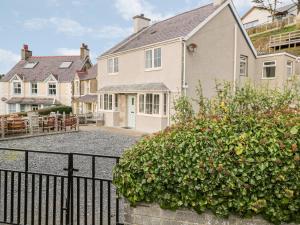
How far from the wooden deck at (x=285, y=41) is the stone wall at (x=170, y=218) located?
37.2 m

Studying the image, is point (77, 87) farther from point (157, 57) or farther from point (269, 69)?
point (269, 69)

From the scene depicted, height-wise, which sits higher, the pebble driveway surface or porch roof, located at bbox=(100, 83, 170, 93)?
porch roof, located at bbox=(100, 83, 170, 93)

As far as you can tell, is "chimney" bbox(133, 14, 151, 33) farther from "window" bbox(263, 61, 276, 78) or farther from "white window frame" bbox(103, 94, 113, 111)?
"window" bbox(263, 61, 276, 78)

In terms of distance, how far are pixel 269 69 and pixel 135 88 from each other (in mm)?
12108

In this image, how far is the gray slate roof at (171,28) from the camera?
1932cm

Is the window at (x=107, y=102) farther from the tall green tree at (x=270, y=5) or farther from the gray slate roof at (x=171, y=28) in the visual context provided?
the tall green tree at (x=270, y=5)

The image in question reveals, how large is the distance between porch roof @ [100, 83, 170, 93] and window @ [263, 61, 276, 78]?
405 inches

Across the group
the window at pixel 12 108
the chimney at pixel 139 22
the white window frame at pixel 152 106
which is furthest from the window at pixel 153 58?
the window at pixel 12 108

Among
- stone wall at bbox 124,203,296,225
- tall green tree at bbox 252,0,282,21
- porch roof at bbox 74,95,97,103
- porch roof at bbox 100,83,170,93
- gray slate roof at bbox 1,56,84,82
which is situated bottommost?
stone wall at bbox 124,203,296,225

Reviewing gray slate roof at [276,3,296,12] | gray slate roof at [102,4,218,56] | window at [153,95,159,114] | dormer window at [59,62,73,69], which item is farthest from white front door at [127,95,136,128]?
gray slate roof at [276,3,296,12]

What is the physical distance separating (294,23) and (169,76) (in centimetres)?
3873

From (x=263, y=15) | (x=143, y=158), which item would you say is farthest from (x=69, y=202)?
(x=263, y=15)

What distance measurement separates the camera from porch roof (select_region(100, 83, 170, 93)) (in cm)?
1881

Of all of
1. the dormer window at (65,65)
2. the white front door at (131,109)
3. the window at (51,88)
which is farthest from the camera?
the dormer window at (65,65)
